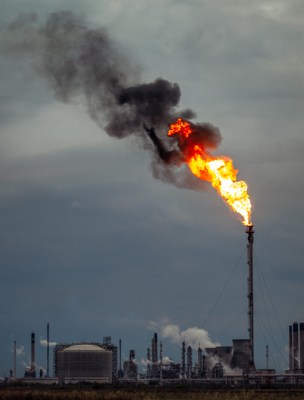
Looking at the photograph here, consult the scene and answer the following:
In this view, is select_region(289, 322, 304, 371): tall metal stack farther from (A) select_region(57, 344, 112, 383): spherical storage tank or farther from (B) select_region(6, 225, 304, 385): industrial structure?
(A) select_region(57, 344, 112, 383): spherical storage tank

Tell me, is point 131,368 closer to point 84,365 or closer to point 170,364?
point 170,364

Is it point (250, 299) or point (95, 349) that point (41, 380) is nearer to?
point (95, 349)

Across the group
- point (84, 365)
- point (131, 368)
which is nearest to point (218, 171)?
point (84, 365)

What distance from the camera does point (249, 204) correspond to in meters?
78.4

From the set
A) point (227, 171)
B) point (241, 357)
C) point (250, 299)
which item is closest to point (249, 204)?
point (227, 171)

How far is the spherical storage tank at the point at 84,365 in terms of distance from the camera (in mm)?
147700

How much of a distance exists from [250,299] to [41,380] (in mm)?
87624

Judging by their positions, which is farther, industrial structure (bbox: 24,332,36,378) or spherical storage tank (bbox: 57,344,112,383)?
industrial structure (bbox: 24,332,36,378)

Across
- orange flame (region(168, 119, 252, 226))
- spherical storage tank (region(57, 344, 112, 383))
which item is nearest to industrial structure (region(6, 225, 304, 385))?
spherical storage tank (region(57, 344, 112, 383))

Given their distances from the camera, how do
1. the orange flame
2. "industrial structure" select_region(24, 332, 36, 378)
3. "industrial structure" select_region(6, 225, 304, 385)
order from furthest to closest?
"industrial structure" select_region(24, 332, 36, 378) → "industrial structure" select_region(6, 225, 304, 385) → the orange flame

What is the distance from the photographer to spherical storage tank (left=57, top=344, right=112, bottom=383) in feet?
485

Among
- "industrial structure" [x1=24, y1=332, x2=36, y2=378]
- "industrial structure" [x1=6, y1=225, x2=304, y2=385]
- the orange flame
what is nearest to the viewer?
the orange flame

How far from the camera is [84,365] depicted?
14938 cm

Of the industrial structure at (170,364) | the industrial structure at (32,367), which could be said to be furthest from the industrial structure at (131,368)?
the industrial structure at (32,367)
